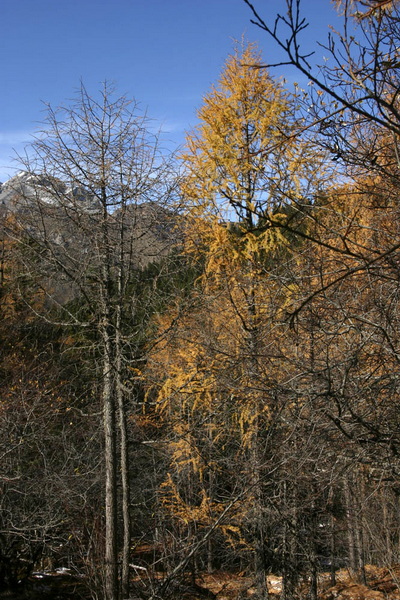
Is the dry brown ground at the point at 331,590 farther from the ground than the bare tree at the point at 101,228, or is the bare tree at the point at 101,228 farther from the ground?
the bare tree at the point at 101,228

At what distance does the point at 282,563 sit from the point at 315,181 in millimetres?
5538

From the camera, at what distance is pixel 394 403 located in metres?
4.03

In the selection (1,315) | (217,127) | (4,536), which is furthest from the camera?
(1,315)

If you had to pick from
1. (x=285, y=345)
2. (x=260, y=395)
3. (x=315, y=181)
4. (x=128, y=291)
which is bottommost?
(x=260, y=395)

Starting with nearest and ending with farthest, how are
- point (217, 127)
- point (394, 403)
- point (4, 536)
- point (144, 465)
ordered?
point (394, 403) < point (217, 127) < point (4, 536) < point (144, 465)

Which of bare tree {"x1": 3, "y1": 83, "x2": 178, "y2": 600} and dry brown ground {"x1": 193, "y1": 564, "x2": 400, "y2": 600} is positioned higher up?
bare tree {"x1": 3, "y1": 83, "x2": 178, "y2": 600}

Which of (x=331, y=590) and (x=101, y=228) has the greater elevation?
(x=101, y=228)

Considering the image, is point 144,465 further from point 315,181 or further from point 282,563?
point 315,181

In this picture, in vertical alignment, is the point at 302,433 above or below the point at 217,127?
below

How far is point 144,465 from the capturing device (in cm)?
1872

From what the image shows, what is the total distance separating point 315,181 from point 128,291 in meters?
3.10

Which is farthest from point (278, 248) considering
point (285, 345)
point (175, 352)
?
point (175, 352)

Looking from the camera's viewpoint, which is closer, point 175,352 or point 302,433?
point 302,433

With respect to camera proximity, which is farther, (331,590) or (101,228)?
(331,590)
